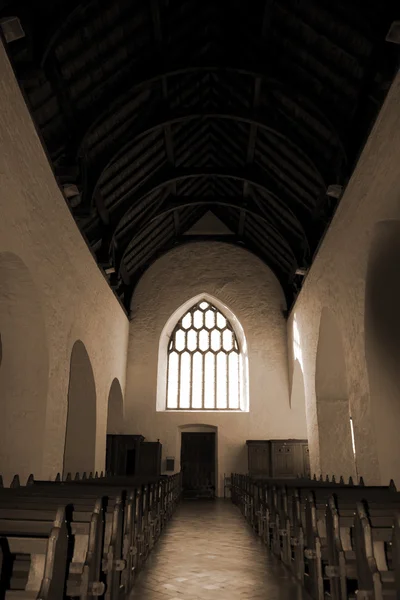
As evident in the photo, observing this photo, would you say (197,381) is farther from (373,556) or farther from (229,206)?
(373,556)

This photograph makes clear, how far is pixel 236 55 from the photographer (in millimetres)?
8547

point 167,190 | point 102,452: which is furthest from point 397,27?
point 102,452

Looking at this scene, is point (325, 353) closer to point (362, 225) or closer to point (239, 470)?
point (362, 225)

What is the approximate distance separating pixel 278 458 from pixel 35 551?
11.9 meters

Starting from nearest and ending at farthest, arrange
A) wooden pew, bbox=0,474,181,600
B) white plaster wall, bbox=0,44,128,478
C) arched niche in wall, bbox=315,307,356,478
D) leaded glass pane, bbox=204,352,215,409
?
1. wooden pew, bbox=0,474,181,600
2. white plaster wall, bbox=0,44,128,478
3. arched niche in wall, bbox=315,307,356,478
4. leaded glass pane, bbox=204,352,215,409

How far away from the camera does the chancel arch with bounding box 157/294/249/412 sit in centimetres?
1533

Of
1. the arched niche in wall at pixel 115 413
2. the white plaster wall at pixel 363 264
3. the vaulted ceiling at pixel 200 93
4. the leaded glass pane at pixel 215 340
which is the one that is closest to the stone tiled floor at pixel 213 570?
the white plaster wall at pixel 363 264

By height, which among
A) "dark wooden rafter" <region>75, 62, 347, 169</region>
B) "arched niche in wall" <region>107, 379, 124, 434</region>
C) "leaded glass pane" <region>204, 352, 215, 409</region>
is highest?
"dark wooden rafter" <region>75, 62, 347, 169</region>

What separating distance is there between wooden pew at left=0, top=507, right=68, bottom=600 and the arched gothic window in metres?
12.2

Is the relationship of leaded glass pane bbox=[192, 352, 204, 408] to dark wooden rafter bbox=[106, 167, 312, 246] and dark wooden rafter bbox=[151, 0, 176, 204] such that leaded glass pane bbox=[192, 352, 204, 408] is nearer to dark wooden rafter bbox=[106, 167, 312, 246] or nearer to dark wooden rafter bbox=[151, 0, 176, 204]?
dark wooden rafter bbox=[151, 0, 176, 204]

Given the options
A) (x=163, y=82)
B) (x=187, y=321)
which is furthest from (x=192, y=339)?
(x=163, y=82)

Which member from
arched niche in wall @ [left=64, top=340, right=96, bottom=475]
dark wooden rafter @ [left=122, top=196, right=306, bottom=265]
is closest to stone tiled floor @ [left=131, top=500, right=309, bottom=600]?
arched niche in wall @ [left=64, top=340, right=96, bottom=475]

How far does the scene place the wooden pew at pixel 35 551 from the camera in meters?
2.41

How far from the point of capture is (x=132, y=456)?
1379 cm
